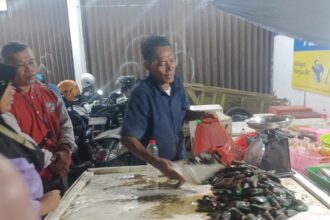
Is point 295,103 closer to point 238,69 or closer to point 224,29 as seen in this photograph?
point 238,69

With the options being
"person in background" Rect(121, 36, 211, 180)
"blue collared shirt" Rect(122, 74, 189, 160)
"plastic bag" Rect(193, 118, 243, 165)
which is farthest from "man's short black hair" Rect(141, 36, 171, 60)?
"plastic bag" Rect(193, 118, 243, 165)

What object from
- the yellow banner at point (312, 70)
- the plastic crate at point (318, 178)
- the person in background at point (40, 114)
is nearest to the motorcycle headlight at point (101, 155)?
the person in background at point (40, 114)

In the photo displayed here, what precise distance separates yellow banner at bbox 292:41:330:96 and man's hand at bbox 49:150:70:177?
3.19m

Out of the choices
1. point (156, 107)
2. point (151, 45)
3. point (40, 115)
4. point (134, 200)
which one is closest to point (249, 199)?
point (134, 200)

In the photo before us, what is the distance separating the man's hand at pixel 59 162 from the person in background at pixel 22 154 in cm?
49

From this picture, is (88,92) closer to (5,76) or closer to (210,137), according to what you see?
(210,137)

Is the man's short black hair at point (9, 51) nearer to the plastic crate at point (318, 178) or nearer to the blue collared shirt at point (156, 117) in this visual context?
the blue collared shirt at point (156, 117)

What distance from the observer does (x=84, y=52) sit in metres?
6.60

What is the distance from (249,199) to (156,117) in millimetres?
846

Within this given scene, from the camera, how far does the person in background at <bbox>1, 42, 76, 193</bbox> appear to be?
80.8 inches

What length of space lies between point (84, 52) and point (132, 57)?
106 cm

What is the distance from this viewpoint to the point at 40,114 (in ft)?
6.98

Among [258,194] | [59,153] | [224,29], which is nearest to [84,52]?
[224,29]

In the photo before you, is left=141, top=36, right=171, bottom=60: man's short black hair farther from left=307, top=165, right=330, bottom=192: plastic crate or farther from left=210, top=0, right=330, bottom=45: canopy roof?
left=307, top=165, right=330, bottom=192: plastic crate
